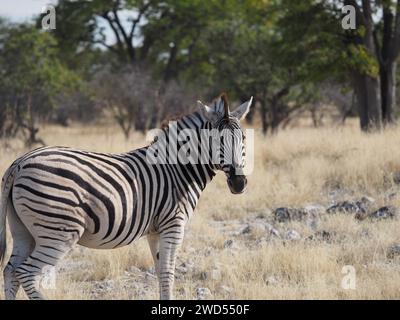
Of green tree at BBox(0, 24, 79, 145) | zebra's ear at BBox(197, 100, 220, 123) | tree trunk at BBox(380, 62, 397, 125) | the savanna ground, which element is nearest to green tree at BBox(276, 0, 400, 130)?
tree trunk at BBox(380, 62, 397, 125)

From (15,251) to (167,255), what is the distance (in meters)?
1.23

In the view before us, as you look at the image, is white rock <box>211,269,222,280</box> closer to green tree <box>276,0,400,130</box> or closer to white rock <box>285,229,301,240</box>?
white rock <box>285,229,301,240</box>

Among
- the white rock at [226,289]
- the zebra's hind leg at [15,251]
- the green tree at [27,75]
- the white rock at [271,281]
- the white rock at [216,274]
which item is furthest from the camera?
the green tree at [27,75]

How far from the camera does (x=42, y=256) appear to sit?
182 inches

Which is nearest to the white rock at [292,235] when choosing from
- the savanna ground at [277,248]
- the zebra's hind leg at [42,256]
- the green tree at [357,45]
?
the savanna ground at [277,248]

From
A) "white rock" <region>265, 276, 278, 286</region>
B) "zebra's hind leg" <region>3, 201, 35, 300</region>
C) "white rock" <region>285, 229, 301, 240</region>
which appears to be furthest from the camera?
"white rock" <region>285, 229, 301, 240</region>

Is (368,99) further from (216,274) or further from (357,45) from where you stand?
(216,274)

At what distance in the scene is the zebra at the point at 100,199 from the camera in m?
4.63

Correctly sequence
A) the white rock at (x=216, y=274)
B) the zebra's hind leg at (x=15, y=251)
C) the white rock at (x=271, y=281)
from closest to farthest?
the zebra's hind leg at (x=15, y=251), the white rock at (x=271, y=281), the white rock at (x=216, y=274)

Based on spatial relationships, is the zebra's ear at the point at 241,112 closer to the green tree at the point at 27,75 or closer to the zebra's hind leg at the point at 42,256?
the zebra's hind leg at the point at 42,256

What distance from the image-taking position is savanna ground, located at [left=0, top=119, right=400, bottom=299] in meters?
A: 5.96

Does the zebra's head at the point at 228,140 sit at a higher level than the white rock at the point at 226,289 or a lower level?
higher

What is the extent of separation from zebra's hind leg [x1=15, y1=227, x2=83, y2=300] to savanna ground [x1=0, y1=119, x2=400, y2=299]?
888 mm
